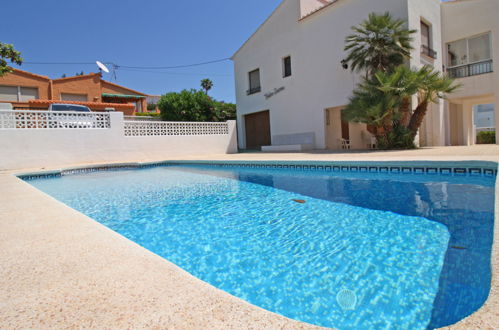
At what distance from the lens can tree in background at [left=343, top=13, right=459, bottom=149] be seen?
939 cm

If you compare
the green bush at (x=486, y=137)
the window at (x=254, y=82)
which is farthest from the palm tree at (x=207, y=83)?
the green bush at (x=486, y=137)

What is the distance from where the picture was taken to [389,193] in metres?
4.80

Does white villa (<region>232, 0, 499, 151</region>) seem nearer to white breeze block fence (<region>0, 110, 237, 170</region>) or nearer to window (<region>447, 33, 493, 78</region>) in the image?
window (<region>447, 33, 493, 78</region>)

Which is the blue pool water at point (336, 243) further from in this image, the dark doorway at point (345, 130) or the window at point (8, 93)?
the window at point (8, 93)

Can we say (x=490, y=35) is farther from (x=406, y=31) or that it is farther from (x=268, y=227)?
(x=268, y=227)

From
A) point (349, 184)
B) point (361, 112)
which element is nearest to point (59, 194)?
point (349, 184)

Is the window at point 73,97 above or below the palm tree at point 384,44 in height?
above

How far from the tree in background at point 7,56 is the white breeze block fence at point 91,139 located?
77.0 inches

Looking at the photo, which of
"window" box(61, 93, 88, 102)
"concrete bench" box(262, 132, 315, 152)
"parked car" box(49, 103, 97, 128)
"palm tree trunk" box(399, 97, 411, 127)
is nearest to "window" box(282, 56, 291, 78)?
"concrete bench" box(262, 132, 315, 152)

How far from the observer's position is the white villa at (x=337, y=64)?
11.7 metres

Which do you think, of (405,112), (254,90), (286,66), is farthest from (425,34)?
(254,90)

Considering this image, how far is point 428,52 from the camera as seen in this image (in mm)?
11992

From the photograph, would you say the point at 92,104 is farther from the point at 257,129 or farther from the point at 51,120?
the point at 257,129

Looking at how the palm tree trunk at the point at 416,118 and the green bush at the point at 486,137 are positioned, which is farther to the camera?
the green bush at the point at 486,137
